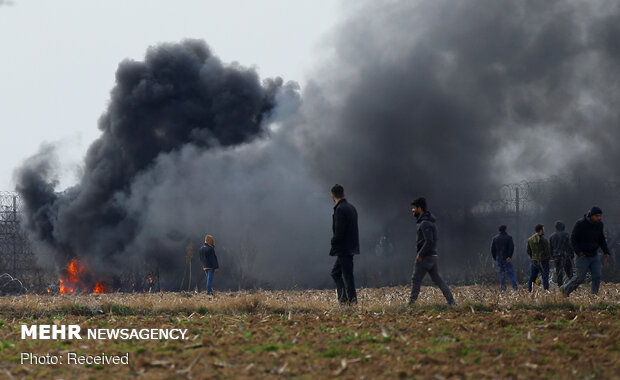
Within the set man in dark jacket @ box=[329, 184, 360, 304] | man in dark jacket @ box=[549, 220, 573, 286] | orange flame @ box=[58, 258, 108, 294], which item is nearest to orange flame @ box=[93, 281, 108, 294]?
orange flame @ box=[58, 258, 108, 294]

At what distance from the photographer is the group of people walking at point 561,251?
13.8 metres

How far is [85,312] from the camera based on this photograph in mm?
12844

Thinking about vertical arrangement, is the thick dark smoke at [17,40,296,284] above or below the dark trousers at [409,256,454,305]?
above

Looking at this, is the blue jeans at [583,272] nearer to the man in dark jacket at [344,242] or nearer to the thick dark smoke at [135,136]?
the man in dark jacket at [344,242]

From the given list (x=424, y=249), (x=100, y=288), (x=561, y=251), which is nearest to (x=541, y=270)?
(x=561, y=251)

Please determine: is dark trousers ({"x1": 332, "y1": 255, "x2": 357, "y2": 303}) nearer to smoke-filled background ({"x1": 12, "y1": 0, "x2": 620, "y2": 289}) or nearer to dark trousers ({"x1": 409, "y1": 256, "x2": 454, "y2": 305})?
dark trousers ({"x1": 409, "y1": 256, "x2": 454, "y2": 305})

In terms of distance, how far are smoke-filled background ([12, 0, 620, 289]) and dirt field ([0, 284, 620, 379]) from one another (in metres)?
15.4

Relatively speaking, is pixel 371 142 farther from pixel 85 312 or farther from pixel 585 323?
pixel 585 323

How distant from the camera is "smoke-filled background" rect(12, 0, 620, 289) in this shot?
29281 mm

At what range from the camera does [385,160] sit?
32.1 metres

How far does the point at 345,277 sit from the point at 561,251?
22.6 feet

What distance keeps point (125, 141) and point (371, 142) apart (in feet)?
41.6

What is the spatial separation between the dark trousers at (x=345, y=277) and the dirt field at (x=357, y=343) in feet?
1.43

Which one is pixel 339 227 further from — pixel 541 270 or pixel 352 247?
pixel 541 270
